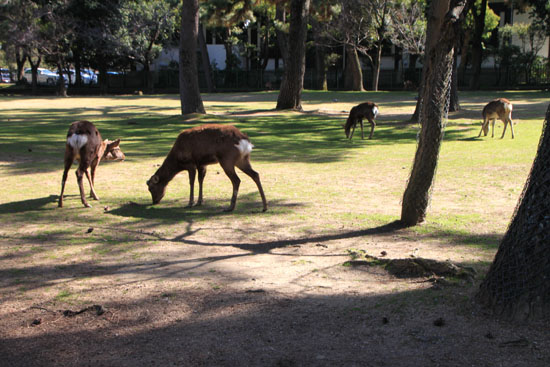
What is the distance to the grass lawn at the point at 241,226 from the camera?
19.3 ft

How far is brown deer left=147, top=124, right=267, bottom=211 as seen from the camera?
955 cm

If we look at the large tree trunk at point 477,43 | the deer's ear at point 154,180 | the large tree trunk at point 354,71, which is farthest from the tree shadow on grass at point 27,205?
the large tree trunk at point 354,71

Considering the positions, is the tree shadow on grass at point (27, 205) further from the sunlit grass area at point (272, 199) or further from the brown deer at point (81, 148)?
the brown deer at point (81, 148)

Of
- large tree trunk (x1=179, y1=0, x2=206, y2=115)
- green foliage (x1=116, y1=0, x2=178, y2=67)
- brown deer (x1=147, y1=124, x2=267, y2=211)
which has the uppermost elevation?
green foliage (x1=116, y1=0, x2=178, y2=67)

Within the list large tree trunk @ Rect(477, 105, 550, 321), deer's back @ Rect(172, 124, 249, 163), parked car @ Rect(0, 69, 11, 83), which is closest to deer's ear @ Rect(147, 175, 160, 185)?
→ deer's back @ Rect(172, 124, 249, 163)

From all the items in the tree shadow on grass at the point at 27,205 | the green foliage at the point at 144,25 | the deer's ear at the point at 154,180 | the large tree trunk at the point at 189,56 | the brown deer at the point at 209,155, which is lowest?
the tree shadow on grass at the point at 27,205

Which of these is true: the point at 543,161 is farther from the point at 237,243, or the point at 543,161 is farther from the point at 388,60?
the point at 388,60

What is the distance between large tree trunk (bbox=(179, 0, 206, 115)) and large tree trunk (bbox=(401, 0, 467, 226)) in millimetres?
17665

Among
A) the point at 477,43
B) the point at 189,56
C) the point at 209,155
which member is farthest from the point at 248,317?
the point at 477,43

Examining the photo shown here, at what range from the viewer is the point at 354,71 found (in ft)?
175

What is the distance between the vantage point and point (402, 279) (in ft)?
19.7

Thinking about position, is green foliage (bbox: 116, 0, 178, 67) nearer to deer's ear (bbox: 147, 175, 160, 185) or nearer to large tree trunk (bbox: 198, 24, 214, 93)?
large tree trunk (bbox: 198, 24, 214, 93)

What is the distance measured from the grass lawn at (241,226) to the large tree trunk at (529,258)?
1.78 ft

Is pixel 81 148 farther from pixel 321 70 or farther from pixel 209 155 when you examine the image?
pixel 321 70
